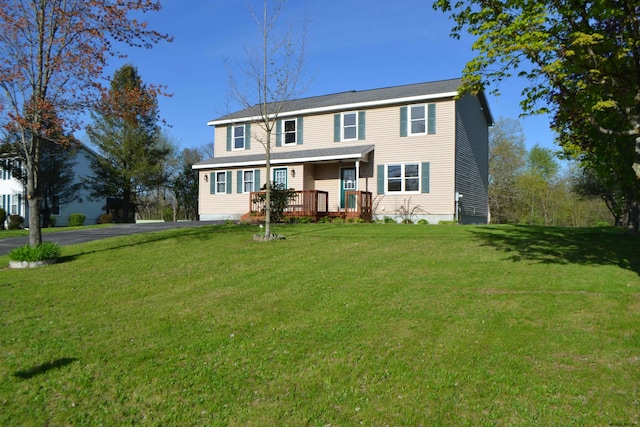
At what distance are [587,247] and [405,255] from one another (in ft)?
15.6

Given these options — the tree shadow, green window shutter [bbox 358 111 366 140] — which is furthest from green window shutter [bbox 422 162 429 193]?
the tree shadow

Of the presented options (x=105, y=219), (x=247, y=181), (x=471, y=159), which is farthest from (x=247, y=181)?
(x=105, y=219)

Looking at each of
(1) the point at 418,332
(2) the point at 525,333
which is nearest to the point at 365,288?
(1) the point at 418,332

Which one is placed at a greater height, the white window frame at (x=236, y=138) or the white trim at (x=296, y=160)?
the white window frame at (x=236, y=138)

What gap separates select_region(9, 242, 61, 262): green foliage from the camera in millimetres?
9172

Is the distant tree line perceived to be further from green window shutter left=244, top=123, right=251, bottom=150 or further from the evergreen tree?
the evergreen tree

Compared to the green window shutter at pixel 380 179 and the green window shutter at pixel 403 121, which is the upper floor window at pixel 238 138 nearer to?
the green window shutter at pixel 380 179

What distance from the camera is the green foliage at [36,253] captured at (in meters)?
9.17

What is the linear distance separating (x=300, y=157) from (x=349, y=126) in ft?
9.09

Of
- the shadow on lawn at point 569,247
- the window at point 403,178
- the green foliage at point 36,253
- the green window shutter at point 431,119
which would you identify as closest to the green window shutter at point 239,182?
the window at point 403,178

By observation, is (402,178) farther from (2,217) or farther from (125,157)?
(2,217)

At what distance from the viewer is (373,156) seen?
1928 centimetres

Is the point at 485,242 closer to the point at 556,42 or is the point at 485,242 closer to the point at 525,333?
the point at 556,42

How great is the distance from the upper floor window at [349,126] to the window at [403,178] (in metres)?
2.23
